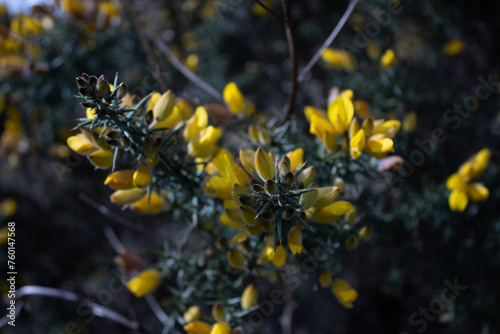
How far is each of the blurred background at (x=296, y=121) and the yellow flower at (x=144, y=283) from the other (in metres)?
0.14

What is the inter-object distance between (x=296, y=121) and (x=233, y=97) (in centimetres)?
83

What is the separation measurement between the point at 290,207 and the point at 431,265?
91cm

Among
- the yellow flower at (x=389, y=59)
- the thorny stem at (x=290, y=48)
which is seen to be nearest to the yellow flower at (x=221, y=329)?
the thorny stem at (x=290, y=48)

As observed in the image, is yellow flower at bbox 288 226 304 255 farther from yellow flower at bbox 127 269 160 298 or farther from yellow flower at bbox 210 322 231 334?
yellow flower at bbox 127 269 160 298

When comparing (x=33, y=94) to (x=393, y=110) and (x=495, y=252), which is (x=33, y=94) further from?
(x=495, y=252)

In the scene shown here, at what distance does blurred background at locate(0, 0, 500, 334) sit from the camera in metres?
1.23

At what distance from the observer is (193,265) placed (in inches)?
39.3

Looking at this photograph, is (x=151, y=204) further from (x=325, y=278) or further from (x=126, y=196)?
(x=325, y=278)

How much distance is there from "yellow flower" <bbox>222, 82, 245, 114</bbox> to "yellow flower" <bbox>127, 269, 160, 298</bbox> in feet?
1.61

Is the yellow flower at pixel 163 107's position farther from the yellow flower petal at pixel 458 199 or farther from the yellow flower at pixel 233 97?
the yellow flower petal at pixel 458 199

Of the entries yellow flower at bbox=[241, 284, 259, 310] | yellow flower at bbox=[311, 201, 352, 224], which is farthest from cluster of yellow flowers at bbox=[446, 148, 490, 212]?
yellow flower at bbox=[241, 284, 259, 310]

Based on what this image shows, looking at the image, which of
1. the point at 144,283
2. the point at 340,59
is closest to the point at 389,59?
the point at 340,59

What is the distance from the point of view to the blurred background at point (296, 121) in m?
1.23

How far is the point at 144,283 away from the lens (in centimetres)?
98
